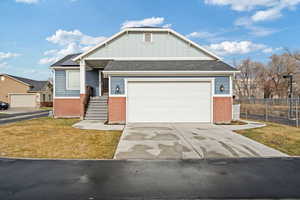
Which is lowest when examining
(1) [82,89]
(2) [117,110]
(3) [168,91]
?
(2) [117,110]

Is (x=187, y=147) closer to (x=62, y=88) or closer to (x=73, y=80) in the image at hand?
(x=73, y=80)

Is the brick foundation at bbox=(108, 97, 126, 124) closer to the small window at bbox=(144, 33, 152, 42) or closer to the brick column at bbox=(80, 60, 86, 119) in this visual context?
the brick column at bbox=(80, 60, 86, 119)

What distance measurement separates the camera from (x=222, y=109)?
11250 mm

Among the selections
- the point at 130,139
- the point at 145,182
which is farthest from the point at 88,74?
the point at 145,182

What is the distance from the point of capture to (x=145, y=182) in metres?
3.74

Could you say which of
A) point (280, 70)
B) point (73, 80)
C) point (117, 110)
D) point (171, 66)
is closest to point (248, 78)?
point (280, 70)

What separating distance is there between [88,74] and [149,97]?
268 inches

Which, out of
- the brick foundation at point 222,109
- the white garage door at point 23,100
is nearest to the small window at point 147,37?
the brick foundation at point 222,109

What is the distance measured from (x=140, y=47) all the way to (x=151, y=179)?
10975 mm

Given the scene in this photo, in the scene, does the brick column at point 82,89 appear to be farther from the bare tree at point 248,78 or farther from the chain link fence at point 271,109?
the bare tree at point 248,78

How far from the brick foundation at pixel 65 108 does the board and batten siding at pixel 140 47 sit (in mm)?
3958

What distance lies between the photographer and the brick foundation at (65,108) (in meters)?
14.2

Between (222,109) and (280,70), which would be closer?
(222,109)

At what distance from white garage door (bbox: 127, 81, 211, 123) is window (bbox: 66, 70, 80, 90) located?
5526 millimetres
